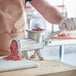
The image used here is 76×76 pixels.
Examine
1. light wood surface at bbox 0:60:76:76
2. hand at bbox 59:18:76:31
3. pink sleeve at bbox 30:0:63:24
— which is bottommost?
light wood surface at bbox 0:60:76:76

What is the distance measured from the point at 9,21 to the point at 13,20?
22 millimetres

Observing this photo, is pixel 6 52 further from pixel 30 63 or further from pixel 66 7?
pixel 66 7

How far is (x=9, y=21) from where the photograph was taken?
0.97m

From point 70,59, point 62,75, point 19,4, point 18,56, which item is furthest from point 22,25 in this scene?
point 70,59

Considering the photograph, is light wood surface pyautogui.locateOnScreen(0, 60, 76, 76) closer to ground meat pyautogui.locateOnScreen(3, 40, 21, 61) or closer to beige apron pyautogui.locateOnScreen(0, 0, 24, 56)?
ground meat pyautogui.locateOnScreen(3, 40, 21, 61)

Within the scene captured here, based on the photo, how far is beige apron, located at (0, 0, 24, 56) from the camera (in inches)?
37.1

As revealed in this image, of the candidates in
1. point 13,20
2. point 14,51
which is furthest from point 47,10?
point 14,51

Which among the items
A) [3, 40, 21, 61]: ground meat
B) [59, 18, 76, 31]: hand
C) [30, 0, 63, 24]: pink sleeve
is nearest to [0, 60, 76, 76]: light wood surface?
[3, 40, 21, 61]: ground meat

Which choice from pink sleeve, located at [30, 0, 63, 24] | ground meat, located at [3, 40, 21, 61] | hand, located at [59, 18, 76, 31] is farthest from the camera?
pink sleeve, located at [30, 0, 63, 24]

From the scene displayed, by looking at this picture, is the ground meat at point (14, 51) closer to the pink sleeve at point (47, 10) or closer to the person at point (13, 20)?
the person at point (13, 20)

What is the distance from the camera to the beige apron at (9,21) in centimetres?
94

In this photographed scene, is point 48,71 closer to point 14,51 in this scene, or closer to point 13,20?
point 14,51

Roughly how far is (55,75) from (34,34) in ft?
0.94

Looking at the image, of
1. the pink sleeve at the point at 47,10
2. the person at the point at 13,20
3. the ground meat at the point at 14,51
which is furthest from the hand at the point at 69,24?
the ground meat at the point at 14,51
